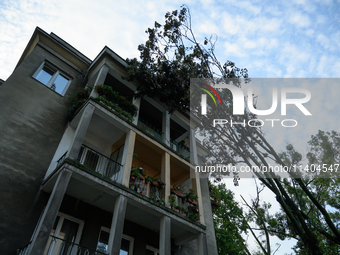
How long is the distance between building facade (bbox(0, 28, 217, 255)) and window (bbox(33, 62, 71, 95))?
0.21 ft

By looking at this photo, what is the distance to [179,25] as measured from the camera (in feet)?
40.4

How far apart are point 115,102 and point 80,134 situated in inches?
129

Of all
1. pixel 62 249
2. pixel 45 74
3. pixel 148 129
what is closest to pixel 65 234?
pixel 62 249

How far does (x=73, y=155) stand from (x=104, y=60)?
665cm

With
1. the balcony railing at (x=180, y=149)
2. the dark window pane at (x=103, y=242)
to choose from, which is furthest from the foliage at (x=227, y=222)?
the dark window pane at (x=103, y=242)

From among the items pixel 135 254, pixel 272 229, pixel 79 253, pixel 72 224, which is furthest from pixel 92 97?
pixel 272 229

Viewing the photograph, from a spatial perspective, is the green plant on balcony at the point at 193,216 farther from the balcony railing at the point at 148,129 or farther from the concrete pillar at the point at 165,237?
the balcony railing at the point at 148,129

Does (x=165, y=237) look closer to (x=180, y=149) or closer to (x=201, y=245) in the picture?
(x=201, y=245)

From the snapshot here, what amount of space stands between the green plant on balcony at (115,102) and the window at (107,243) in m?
5.12

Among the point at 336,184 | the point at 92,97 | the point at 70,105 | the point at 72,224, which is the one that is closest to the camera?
the point at 72,224

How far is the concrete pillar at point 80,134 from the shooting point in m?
8.88

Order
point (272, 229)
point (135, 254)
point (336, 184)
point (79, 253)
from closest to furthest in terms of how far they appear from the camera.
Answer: point (79, 253) < point (135, 254) < point (336, 184) < point (272, 229)

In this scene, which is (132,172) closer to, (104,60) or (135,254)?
(135,254)

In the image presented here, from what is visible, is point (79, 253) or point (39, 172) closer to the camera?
point (79, 253)
